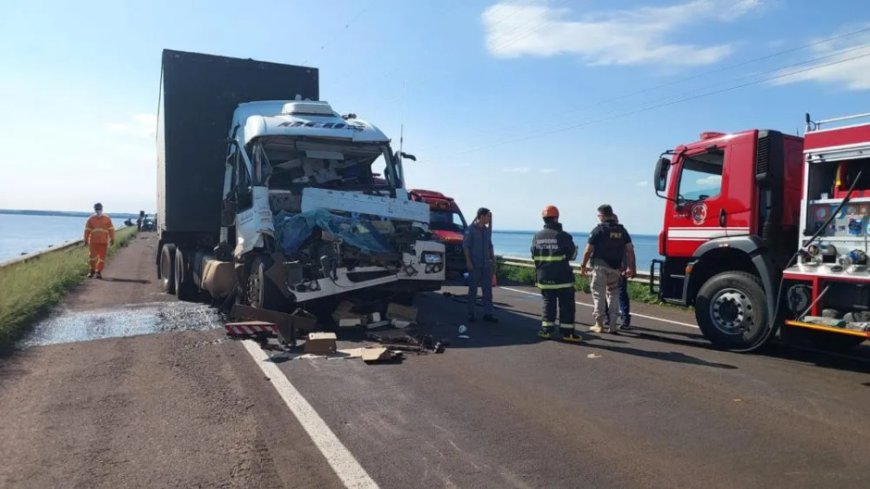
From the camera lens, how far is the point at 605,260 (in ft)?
29.5

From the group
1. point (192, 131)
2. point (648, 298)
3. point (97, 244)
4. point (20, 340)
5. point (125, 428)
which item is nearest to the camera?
point (125, 428)

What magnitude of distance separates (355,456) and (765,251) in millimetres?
5310

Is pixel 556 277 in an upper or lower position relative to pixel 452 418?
upper

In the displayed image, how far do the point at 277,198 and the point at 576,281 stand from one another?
9.02 m

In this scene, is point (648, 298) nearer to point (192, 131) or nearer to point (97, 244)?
point (192, 131)

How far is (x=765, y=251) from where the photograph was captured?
23.9 ft

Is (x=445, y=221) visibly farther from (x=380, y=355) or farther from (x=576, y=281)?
(x=380, y=355)

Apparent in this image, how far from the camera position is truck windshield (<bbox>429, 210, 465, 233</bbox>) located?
1609cm

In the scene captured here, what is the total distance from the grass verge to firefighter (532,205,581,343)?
5160mm

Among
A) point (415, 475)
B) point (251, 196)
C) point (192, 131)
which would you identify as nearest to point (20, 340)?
point (251, 196)

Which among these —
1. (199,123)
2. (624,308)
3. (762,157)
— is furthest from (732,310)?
(199,123)

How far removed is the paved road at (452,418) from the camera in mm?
3967

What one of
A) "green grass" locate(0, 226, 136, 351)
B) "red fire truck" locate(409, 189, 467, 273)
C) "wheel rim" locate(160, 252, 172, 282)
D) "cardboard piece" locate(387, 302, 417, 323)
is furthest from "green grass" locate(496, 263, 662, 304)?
"green grass" locate(0, 226, 136, 351)

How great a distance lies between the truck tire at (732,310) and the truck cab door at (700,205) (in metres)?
0.63
